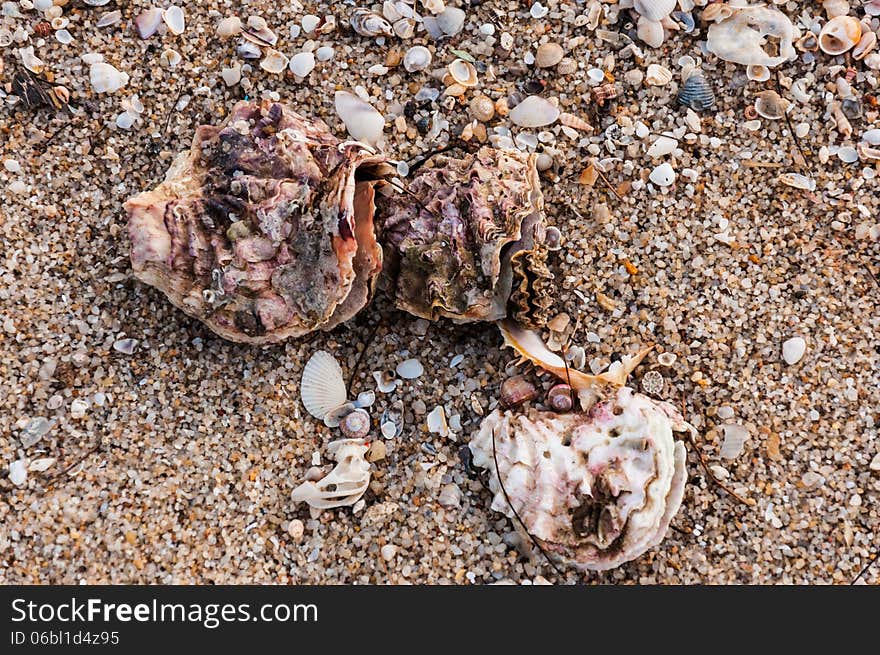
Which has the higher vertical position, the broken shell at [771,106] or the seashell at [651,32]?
the seashell at [651,32]

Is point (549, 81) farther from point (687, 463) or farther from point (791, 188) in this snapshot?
point (687, 463)

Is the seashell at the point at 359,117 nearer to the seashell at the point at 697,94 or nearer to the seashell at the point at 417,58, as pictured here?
the seashell at the point at 417,58

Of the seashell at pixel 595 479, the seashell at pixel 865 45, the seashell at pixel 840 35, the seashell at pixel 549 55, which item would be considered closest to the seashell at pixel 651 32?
the seashell at pixel 549 55

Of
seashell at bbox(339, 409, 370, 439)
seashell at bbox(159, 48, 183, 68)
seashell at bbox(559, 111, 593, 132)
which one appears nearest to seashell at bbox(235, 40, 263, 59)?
seashell at bbox(159, 48, 183, 68)

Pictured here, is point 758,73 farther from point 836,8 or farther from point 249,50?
point 249,50

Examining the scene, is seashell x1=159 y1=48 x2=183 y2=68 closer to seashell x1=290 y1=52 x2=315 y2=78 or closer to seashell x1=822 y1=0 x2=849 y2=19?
seashell x1=290 y1=52 x2=315 y2=78

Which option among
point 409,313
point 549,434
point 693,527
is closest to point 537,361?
point 549,434
